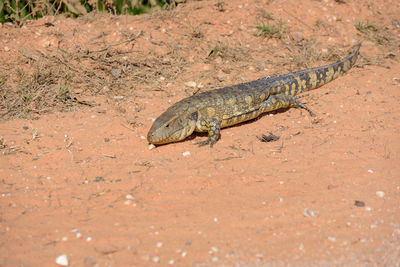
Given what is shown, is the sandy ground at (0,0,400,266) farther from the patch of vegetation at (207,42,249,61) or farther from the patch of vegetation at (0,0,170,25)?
the patch of vegetation at (0,0,170,25)

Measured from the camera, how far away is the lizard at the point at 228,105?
570cm

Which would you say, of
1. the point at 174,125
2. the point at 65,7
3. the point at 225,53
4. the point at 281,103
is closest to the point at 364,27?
the point at 225,53

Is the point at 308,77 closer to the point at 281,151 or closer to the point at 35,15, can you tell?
the point at 281,151

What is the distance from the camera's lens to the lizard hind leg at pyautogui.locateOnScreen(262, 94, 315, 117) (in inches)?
259

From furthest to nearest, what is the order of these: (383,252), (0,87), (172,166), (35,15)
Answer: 1. (35,15)
2. (0,87)
3. (172,166)
4. (383,252)

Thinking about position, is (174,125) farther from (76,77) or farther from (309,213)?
(76,77)

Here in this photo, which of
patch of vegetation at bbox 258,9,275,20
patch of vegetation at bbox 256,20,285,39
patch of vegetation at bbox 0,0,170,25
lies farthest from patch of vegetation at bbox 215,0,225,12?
patch of vegetation at bbox 0,0,170,25

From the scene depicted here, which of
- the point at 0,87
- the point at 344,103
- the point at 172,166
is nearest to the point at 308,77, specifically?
the point at 344,103

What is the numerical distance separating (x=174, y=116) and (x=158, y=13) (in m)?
3.99

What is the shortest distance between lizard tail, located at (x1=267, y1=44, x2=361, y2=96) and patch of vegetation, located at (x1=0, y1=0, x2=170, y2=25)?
3.84 m

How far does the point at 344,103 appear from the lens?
6.59 metres

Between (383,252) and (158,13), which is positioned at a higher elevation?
(158,13)

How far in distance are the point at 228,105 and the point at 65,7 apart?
4.90 meters

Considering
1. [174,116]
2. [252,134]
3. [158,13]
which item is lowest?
[252,134]
